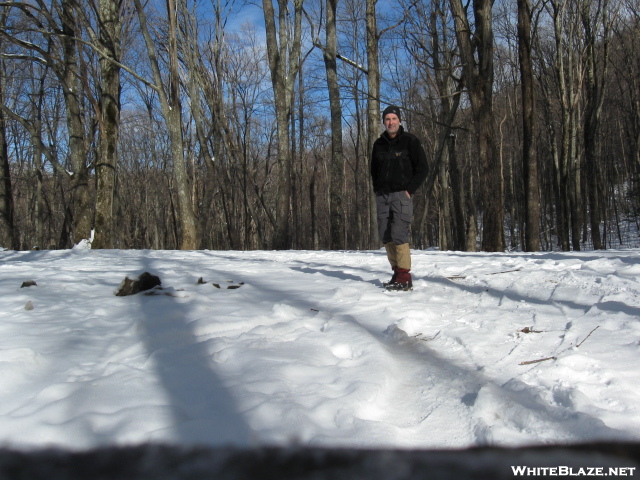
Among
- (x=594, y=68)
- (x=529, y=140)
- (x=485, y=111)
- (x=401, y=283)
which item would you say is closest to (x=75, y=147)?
(x=485, y=111)

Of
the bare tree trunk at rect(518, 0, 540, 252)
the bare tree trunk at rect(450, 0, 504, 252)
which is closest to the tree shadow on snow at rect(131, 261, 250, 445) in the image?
the bare tree trunk at rect(450, 0, 504, 252)

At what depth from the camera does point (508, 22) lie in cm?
1811

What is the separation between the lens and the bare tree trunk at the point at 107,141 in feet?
31.9

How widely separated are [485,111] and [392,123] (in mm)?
5199

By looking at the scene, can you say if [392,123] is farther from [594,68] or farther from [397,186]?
[594,68]

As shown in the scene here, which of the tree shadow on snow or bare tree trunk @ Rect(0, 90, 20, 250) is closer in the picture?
the tree shadow on snow

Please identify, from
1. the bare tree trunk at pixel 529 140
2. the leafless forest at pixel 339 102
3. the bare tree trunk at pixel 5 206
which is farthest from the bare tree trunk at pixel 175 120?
the bare tree trunk at pixel 529 140

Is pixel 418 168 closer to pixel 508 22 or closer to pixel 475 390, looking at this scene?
pixel 475 390

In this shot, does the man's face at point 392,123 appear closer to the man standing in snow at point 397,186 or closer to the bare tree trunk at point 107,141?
the man standing in snow at point 397,186

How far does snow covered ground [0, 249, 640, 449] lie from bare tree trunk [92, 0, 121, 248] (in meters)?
6.35

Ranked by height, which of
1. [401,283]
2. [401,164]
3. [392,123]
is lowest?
[401,283]

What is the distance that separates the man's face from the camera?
3982 mm

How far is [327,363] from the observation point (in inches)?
84.2

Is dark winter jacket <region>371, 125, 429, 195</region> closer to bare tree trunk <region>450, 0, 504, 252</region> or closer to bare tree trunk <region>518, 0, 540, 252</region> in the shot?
bare tree trunk <region>450, 0, 504, 252</region>
